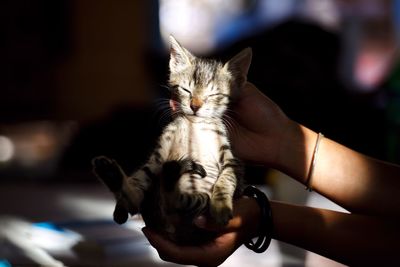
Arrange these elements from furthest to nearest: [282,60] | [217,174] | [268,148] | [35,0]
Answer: [35,0] < [282,60] < [268,148] < [217,174]

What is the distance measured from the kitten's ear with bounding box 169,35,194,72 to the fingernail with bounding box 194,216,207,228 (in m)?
0.23

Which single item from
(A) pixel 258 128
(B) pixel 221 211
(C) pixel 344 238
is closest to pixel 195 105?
(B) pixel 221 211

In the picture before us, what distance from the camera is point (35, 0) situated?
10.5 ft

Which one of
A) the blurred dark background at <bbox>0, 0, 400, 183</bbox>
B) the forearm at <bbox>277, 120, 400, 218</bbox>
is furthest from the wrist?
the blurred dark background at <bbox>0, 0, 400, 183</bbox>

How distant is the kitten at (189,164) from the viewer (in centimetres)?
55

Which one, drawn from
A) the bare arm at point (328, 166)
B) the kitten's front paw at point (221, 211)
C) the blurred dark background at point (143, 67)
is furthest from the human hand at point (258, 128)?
the blurred dark background at point (143, 67)

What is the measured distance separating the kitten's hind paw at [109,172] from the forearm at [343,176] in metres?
0.42

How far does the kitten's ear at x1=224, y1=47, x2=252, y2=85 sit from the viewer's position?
0.69m

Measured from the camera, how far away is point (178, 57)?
27.9 inches

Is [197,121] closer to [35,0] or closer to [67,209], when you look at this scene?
[67,209]

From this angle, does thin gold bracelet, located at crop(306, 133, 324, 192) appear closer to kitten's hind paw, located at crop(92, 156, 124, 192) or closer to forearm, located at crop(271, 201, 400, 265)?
forearm, located at crop(271, 201, 400, 265)

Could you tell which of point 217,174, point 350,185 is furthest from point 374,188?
point 217,174

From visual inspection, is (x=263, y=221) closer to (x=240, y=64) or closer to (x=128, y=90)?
(x=240, y=64)

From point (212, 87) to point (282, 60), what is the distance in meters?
1.37
